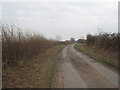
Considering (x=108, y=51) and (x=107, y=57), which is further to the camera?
(x=108, y=51)

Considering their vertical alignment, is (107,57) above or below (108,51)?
below

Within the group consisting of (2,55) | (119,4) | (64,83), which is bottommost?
(64,83)

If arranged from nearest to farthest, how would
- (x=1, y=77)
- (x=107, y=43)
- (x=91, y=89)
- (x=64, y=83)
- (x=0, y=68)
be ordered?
(x=91, y=89) < (x=64, y=83) < (x=1, y=77) < (x=0, y=68) < (x=107, y=43)

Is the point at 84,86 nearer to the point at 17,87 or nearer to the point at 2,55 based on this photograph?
the point at 17,87


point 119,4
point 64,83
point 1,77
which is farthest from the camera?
point 119,4

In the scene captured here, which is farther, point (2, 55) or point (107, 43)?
point (107, 43)

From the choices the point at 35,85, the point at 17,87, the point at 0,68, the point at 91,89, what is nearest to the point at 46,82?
the point at 35,85

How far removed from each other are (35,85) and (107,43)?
15987 millimetres

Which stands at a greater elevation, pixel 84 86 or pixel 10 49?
pixel 10 49

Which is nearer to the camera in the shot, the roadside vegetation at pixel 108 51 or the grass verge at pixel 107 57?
the grass verge at pixel 107 57

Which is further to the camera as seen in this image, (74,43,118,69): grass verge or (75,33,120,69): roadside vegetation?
(75,33,120,69): roadside vegetation

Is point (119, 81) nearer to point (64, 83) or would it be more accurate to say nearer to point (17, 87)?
point (64, 83)

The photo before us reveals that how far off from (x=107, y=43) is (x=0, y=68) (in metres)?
15.1

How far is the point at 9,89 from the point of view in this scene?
25.6 feet
